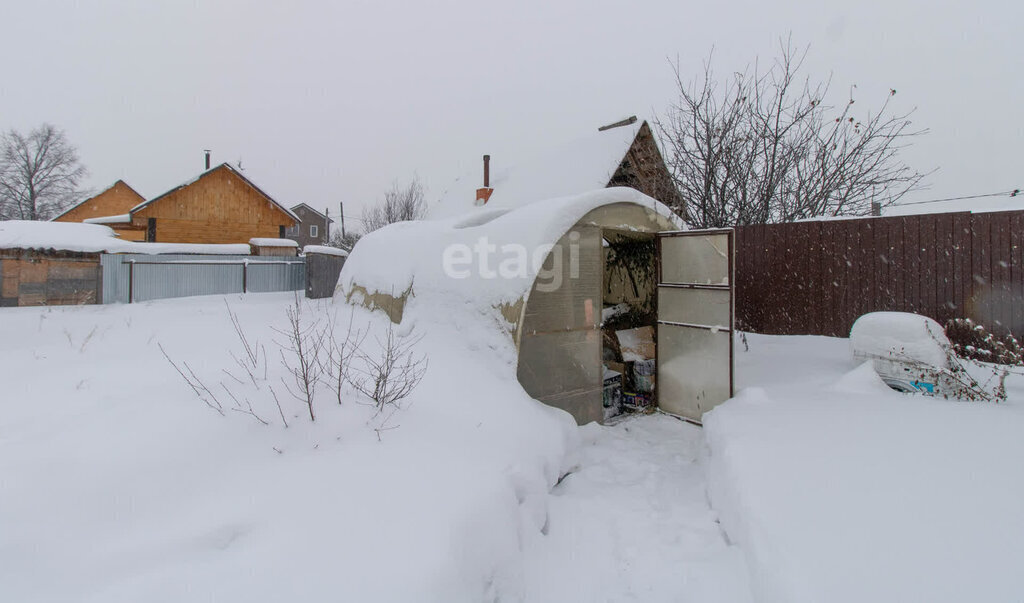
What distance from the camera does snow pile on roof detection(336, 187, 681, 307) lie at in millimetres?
5031

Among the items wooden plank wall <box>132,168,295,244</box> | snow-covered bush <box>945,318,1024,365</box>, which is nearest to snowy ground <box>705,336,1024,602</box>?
snow-covered bush <box>945,318,1024,365</box>

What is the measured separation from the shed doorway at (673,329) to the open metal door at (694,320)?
1 centimetres

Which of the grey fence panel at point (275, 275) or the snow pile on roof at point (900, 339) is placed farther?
the grey fence panel at point (275, 275)

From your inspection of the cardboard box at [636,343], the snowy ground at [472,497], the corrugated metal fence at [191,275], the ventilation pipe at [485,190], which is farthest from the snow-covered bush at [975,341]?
the corrugated metal fence at [191,275]

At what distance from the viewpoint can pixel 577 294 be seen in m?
5.41

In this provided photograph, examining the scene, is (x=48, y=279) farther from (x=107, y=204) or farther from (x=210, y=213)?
(x=107, y=204)

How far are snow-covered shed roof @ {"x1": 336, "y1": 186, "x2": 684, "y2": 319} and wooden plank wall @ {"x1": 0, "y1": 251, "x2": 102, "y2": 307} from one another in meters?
9.08

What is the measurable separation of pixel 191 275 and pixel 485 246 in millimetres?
11962

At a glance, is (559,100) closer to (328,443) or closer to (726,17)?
(726,17)

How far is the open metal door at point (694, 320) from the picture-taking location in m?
5.52

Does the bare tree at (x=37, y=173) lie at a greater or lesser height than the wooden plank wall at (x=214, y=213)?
greater

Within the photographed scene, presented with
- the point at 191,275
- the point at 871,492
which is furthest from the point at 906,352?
the point at 191,275

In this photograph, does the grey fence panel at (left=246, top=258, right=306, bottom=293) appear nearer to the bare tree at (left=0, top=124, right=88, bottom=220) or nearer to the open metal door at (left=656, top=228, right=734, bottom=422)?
the open metal door at (left=656, top=228, right=734, bottom=422)

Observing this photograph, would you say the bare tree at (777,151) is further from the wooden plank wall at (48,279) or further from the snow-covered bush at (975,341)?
the wooden plank wall at (48,279)
